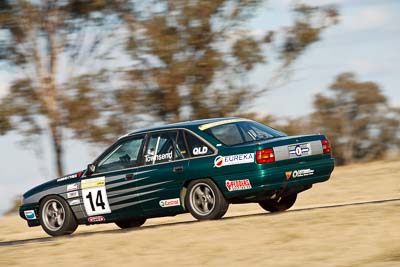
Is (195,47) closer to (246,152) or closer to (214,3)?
(214,3)

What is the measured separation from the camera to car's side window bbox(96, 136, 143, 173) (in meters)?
13.5

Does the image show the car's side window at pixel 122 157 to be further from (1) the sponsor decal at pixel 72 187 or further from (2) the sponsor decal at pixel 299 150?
(2) the sponsor decal at pixel 299 150

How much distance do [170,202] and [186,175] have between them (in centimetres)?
49

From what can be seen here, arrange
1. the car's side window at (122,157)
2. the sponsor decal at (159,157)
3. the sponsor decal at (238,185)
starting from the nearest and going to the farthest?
the sponsor decal at (238,185)
the sponsor decal at (159,157)
the car's side window at (122,157)

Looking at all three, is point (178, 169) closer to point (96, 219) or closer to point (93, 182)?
point (93, 182)

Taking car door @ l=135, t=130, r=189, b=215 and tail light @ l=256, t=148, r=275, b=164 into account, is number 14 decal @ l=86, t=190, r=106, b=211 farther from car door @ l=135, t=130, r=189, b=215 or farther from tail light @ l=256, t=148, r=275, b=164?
tail light @ l=256, t=148, r=275, b=164

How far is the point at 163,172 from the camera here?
13.0 meters

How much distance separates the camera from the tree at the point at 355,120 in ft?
151

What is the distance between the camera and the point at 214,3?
3347 centimetres

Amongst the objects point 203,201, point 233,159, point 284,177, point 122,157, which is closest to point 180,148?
point 203,201

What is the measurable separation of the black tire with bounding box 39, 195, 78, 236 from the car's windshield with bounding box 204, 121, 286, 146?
2573mm

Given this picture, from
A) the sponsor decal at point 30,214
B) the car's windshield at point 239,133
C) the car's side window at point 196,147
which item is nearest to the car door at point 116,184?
the car's side window at point 196,147

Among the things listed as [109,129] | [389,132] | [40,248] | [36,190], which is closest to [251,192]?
[40,248]

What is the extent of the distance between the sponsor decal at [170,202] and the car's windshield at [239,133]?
101cm
